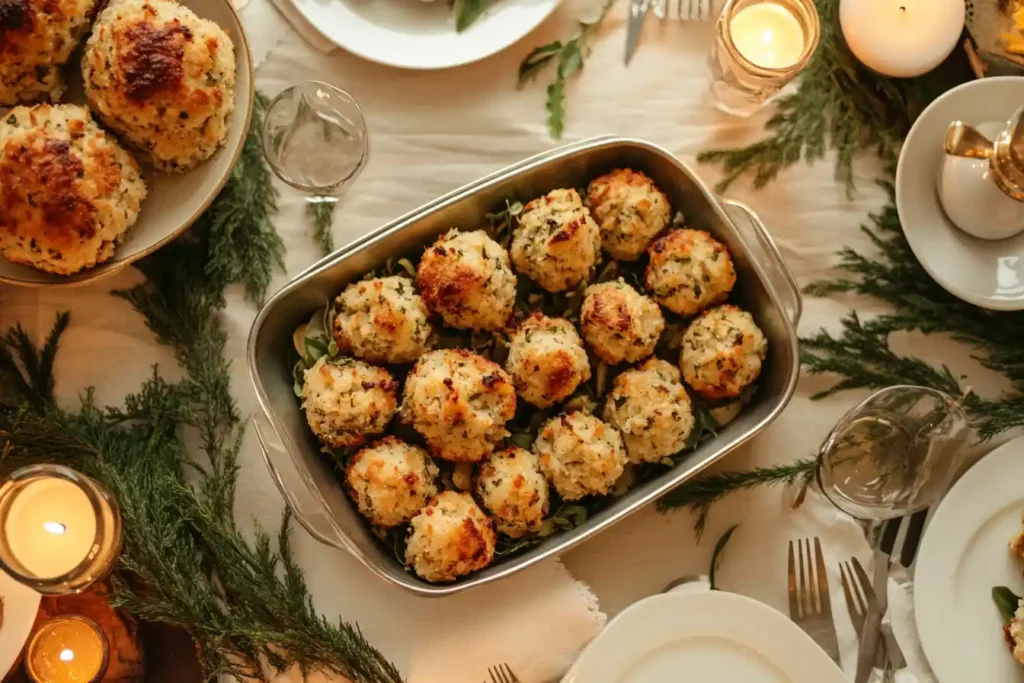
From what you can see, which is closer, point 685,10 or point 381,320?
point 381,320

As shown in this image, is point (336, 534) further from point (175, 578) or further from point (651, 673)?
point (651, 673)

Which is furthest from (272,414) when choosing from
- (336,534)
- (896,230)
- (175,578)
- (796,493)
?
(896,230)

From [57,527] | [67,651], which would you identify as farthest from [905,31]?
[67,651]

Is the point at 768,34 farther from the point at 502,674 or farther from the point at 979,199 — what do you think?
the point at 502,674

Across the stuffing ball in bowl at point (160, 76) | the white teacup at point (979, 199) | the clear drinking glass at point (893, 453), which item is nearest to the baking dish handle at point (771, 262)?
the clear drinking glass at point (893, 453)

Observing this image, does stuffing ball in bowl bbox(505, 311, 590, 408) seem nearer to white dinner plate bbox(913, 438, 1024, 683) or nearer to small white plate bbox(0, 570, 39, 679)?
white dinner plate bbox(913, 438, 1024, 683)
